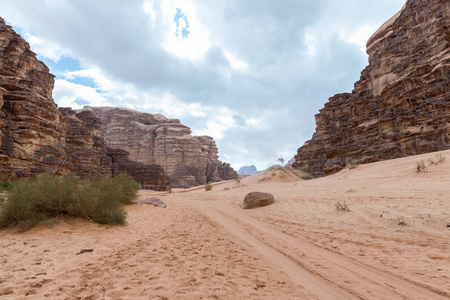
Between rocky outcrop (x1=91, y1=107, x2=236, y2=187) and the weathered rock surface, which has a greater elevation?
rocky outcrop (x1=91, y1=107, x2=236, y2=187)

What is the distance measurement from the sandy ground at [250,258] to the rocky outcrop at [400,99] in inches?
1086

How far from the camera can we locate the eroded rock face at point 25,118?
20.0 m

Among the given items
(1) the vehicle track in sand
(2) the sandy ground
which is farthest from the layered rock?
(1) the vehicle track in sand

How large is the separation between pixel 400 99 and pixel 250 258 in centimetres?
3928

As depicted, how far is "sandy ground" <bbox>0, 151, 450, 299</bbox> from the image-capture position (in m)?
3.11

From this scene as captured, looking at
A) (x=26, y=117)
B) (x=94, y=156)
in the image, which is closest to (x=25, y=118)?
(x=26, y=117)

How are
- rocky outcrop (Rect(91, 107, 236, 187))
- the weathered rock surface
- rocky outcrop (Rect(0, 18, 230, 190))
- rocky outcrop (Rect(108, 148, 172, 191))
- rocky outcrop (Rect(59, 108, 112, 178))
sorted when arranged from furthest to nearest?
rocky outcrop (Rect(91, 107, 236, 187))
rocky outcrop (Rect(108, 148, 172, 191))
rocky outcrop (Rect(59, 108, 112, 178))
rocky outcrop (Rect(0, 18, 230, 190))
the weathered rock surface

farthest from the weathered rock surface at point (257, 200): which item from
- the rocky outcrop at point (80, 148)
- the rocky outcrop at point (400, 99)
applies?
the rocky outcrop at point (80, 148)

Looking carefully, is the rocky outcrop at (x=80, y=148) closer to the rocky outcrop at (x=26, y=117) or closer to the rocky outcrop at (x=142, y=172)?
the rocky outcrop at (x=142, y=172)

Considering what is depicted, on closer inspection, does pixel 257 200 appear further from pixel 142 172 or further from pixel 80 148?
pixel 142 172

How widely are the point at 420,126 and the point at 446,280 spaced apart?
34357 millimetres

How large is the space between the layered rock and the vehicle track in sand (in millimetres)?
35019

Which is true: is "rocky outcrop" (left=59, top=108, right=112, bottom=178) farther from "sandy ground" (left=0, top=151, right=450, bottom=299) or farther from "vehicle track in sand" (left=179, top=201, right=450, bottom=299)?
"vehicle track in sand" (left=179, top=201, right=450, bottom=299)

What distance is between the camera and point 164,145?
72000 millimetres
